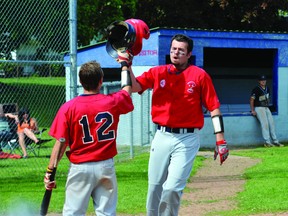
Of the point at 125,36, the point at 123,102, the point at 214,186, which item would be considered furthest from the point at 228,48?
the point at 123,102

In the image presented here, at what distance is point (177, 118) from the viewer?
6.73 meters

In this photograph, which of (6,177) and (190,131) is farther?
(6,177)

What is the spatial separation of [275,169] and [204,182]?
188cm

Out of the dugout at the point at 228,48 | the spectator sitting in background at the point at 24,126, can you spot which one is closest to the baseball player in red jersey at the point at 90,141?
the dugout at the point at 228,48

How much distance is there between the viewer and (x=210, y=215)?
8211 millimetres

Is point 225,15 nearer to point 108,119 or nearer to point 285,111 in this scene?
point 285,111

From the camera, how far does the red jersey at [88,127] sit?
18.6 feet

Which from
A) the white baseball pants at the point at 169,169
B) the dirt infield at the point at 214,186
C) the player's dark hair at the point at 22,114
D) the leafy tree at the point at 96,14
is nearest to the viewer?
the white baseball pants at the point at 169,169

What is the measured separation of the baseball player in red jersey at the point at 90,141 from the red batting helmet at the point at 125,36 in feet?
3.15

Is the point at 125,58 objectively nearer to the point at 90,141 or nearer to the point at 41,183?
the point at 90,141

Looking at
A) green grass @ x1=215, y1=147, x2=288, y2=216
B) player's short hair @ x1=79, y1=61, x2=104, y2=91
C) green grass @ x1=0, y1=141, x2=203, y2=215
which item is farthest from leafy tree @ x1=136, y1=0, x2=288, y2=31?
player's short hair @ x1=79, y1=61, x2=104, y2=91

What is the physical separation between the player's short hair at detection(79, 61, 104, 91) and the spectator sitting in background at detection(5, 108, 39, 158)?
8.24 meters

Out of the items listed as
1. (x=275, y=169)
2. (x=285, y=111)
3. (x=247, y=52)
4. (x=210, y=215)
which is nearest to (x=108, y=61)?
(x=285, y=111)

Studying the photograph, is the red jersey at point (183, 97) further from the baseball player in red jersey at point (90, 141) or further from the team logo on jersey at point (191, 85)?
the baseball player in red jersey at point (90, 141)
